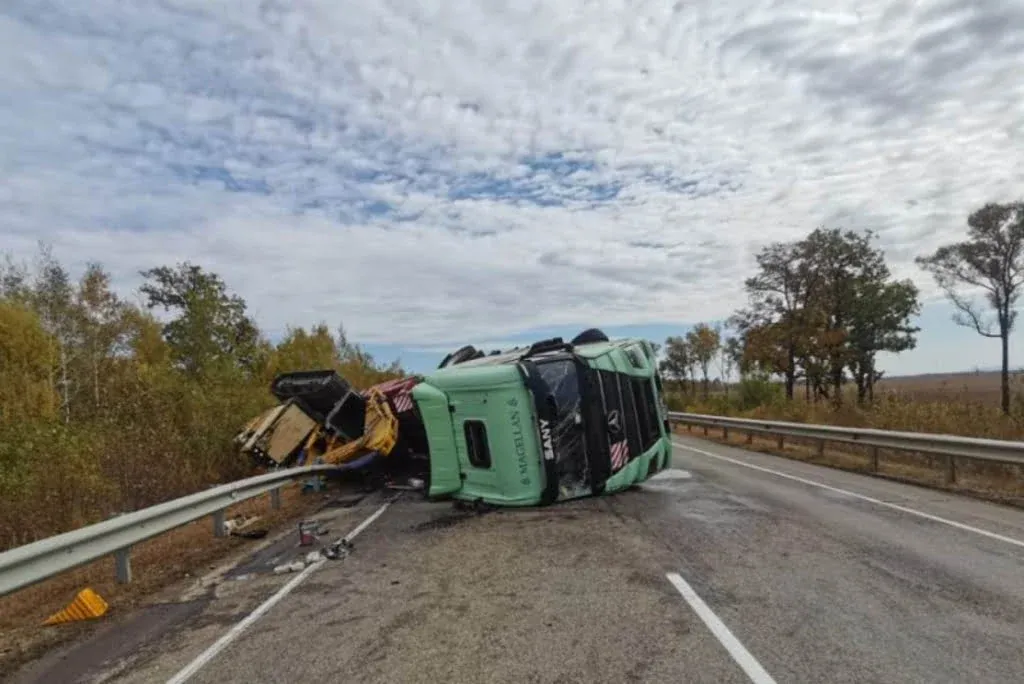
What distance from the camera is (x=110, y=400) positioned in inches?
675


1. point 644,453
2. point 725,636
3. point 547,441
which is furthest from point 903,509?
point 725,636

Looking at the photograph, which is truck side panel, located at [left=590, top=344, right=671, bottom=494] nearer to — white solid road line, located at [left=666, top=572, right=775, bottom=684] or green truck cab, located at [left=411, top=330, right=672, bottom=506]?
green truck cab, located at [left=411, top=330, right=672, bottom=506]

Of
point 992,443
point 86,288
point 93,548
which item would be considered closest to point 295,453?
point 93,548

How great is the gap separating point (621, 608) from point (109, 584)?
17.1ft

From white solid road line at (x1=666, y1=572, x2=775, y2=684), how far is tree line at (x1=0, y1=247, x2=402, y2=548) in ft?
28.7

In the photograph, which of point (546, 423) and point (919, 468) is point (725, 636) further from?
point (919, 468)

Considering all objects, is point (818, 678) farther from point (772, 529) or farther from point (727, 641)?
point (772, 529)

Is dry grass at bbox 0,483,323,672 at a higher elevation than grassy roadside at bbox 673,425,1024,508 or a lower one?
higher

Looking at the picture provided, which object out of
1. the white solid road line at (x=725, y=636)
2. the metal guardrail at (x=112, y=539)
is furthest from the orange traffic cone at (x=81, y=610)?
the white solid road line at (x=725, y=636)

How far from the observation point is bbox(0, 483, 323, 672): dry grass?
5.63m

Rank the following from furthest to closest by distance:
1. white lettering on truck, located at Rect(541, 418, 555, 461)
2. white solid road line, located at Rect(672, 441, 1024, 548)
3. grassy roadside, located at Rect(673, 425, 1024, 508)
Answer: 1. grassy roadside, located at Rect(673, 425, 1024, 508)
2. white lettering on truck, located at Rect(541, 418, 555, 461)
3. white solid road line, located at Rect(672, 441, 1024, 548)

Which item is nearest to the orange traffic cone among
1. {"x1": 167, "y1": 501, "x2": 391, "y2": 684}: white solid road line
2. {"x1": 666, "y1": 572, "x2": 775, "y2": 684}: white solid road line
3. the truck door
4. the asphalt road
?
the asphalt road

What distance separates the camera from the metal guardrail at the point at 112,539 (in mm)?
5465

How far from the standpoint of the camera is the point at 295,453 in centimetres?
1462
